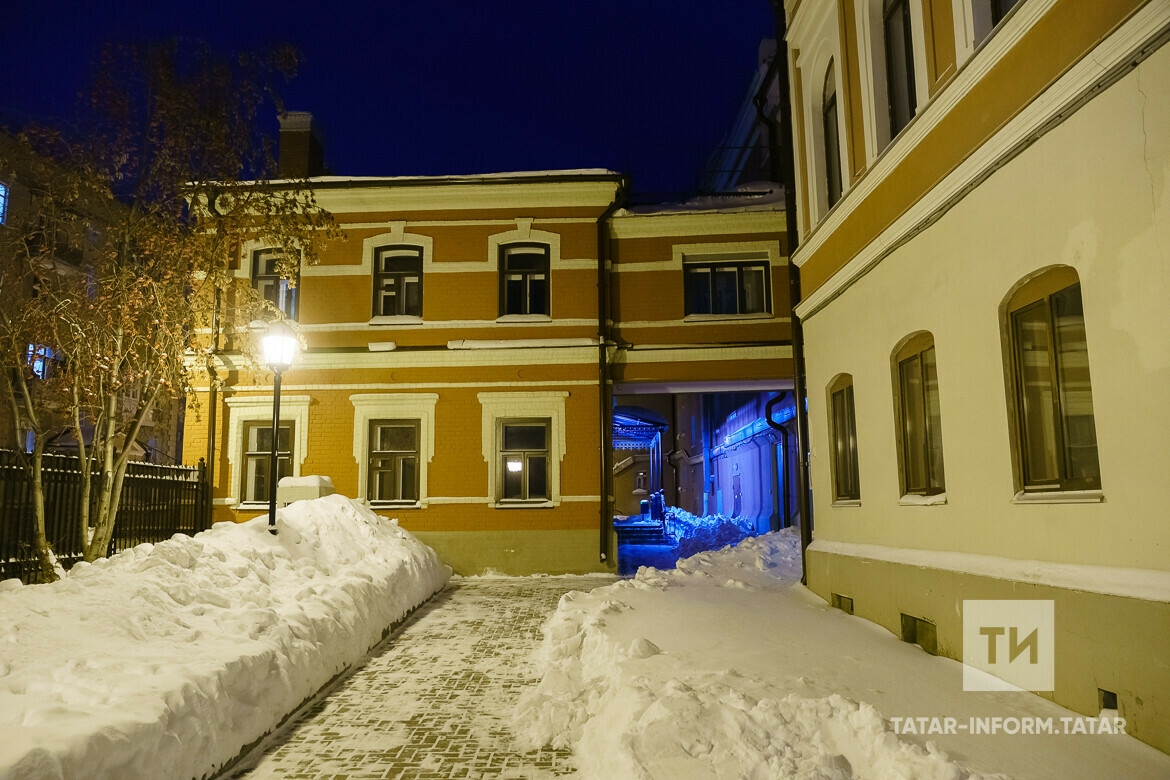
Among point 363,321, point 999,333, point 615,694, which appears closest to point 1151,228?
point 999,333

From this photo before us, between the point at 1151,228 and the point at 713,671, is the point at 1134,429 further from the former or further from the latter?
the point at 713,671

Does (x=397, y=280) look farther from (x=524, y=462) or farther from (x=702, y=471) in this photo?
(x=702, y=471)

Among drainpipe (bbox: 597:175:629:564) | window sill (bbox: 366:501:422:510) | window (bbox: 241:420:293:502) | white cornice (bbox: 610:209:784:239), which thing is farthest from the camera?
white cornice (bbox: 610:209:784:239)

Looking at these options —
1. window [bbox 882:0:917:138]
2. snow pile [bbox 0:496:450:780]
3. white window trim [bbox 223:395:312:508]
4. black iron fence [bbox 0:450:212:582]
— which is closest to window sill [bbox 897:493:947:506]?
window [bbox 882:0:917:138]

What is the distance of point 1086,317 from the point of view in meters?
4.63

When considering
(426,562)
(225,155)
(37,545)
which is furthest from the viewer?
(426,562)

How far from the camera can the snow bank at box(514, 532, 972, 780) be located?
394 centimetres

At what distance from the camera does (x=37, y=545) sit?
959cm

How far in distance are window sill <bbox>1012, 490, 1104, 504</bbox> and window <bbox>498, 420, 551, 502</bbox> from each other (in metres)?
10.7

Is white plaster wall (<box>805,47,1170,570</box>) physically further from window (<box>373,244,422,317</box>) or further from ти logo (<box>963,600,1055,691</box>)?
window (<box>373,244,422,317</box>)

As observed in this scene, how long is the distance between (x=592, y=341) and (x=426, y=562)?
5.60 metres

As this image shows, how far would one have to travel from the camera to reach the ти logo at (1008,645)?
4895 millimetres

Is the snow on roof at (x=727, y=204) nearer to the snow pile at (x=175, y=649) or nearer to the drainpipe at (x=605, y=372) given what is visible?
the drainpipe at (x=605, y=372)

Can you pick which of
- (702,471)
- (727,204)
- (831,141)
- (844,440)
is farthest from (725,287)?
(702,471)
